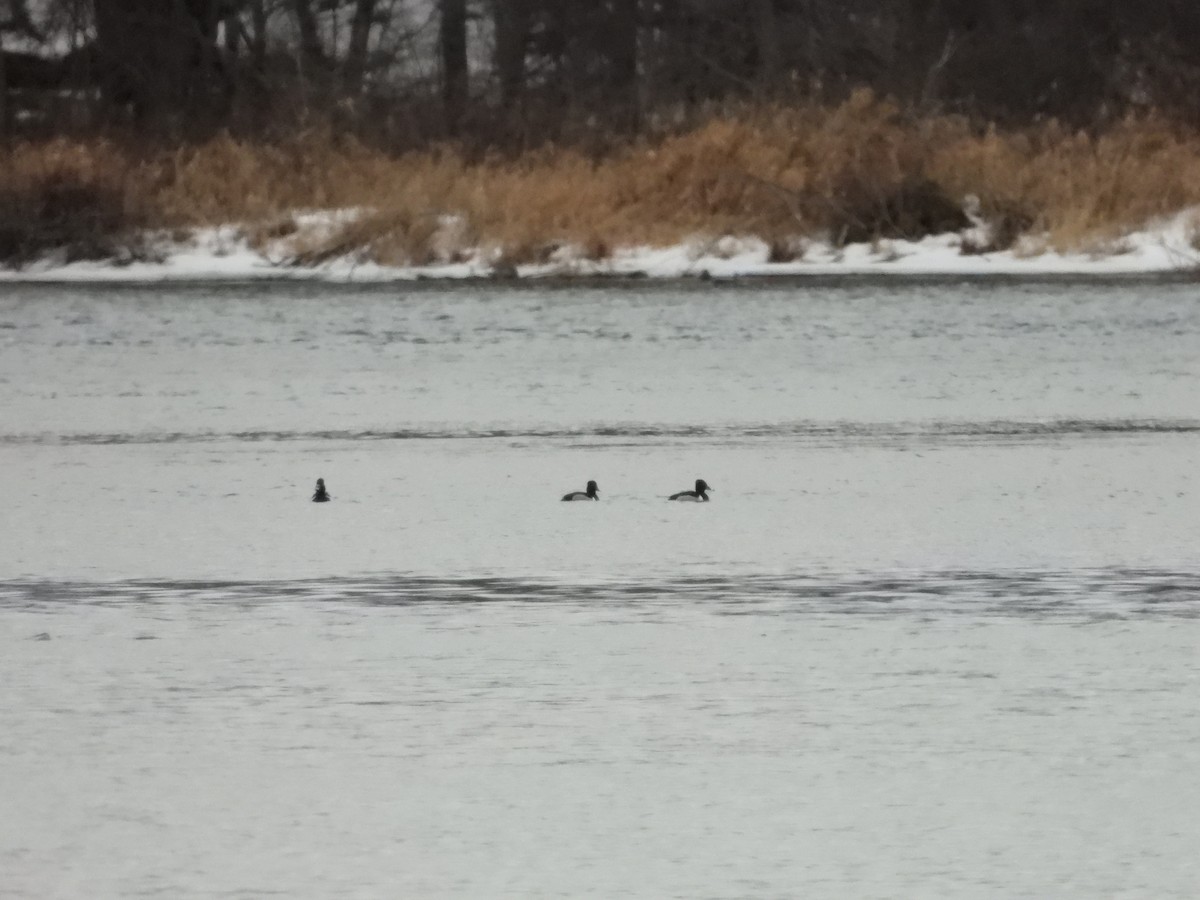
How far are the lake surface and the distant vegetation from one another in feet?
27.2

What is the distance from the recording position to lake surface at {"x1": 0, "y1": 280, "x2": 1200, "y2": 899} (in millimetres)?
4254

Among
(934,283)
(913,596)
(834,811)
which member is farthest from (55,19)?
(834,811)

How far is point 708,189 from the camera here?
21.5 meters

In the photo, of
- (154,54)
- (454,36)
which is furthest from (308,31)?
(154,54)

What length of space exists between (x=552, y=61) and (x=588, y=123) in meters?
8.86

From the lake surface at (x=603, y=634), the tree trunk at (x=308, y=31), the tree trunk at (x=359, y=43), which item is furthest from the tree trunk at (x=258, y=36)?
the lake surface at (x=603, y=634)

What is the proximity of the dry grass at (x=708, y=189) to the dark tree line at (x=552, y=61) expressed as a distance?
1739 millimetres

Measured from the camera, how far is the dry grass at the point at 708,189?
2097 cm

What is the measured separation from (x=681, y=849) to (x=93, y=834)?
1.01 m

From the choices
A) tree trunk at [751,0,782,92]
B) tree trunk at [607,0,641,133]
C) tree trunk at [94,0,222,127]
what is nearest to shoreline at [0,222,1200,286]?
tree trunk at [94,0,222,127]

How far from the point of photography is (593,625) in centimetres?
626

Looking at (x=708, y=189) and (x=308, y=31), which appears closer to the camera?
(x=708, y=189)

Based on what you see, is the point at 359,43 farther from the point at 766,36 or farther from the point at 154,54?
the point at 766,36

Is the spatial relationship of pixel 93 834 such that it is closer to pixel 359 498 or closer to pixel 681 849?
pixel 681 849
